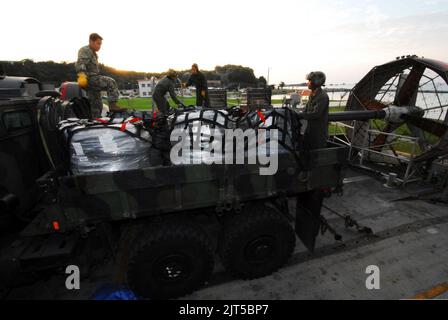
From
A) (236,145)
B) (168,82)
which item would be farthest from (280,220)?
(168,82)

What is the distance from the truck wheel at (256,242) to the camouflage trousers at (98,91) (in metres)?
3.62

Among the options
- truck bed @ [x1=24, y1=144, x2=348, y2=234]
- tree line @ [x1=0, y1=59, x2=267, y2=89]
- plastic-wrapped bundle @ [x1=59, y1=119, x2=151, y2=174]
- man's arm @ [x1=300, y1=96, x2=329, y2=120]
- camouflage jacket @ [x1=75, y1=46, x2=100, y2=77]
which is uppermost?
tree line @ [x1=0, y1=59, x2=267, y2=89]

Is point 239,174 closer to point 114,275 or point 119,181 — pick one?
point 119,181

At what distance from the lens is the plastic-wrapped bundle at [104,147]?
252 cm

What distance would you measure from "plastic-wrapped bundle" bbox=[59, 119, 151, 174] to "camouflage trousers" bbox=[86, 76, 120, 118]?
226 centimetres

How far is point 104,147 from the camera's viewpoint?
2.58 m

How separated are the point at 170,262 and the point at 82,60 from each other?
12.9ft

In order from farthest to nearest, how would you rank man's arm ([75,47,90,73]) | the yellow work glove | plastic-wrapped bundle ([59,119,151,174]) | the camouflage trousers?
the camouflage trousers
man's arm ([75,47,90,73])
the yellow work glove
plastic-wrapped bundle ([59,119,151,174])

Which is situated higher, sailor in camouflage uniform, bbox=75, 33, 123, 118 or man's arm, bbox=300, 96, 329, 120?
sailor in camouflage uniform, bbox=75, 33, 123, 118

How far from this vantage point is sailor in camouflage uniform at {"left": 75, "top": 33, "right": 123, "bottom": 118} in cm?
435

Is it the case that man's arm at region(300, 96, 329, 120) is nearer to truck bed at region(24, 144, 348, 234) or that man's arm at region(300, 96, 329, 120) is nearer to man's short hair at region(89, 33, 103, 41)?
truck bed at region(24, 144, 348, 234)

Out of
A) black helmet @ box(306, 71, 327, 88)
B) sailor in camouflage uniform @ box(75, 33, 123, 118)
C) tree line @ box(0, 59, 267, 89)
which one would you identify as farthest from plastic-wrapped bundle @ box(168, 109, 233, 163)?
tree line @ box(0, 59, 267, 89)

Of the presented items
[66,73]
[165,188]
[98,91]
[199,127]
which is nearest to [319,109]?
[199,127]
